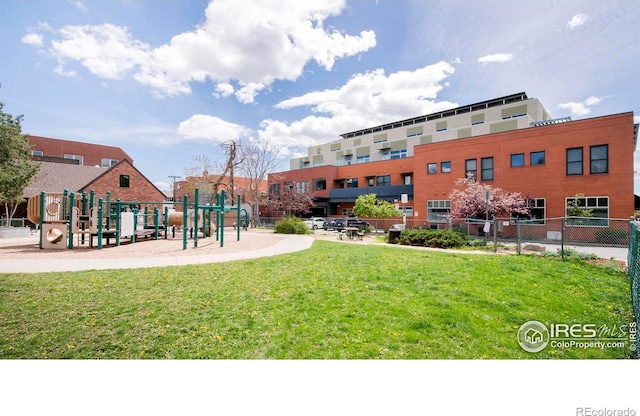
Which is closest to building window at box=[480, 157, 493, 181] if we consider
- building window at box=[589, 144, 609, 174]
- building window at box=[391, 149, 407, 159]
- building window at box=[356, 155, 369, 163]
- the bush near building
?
building window at box=[589, 144, 609, 174]

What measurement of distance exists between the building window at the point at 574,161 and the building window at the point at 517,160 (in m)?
2.93

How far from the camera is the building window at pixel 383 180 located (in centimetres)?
3881

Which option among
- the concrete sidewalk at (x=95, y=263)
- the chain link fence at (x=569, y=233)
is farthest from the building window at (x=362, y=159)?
the concrete sidewalk at (x=95, y=263)

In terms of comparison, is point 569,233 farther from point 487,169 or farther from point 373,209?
point 373,209

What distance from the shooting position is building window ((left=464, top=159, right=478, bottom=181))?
25961mm

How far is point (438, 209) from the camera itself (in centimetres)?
2847

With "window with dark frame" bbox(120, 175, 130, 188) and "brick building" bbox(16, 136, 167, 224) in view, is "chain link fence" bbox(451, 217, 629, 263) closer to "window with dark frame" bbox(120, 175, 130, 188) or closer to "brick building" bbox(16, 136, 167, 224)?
"brick building" bbox(16, 136, 167, 224)

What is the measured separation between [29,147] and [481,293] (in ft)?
94.1

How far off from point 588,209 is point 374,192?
21.2 metres

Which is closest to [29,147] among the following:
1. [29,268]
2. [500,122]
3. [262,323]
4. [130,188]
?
[130,188]

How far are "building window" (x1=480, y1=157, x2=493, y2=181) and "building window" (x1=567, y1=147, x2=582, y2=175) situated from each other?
16.9ft

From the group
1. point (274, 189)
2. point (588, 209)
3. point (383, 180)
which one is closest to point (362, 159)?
point (383, 180)
